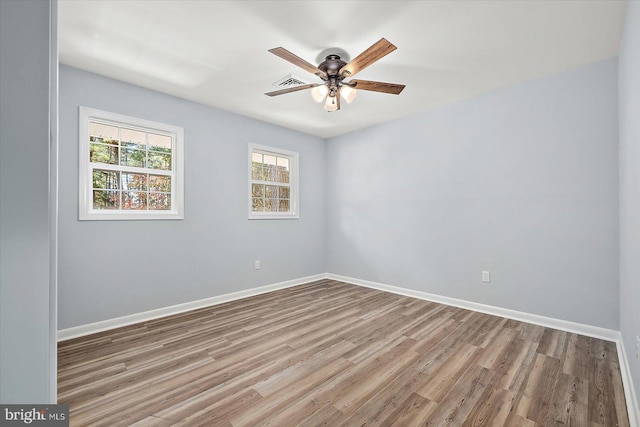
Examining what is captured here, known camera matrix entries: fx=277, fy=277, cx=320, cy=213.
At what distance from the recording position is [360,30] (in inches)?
86.0

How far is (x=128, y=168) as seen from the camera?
10.2 ft

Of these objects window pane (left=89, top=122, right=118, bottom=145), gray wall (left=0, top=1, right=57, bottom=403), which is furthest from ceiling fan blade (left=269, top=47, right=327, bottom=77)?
window pane (left=89, top=122, right=118, bottom=145)

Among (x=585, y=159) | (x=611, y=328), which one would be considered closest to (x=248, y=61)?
(x=585, y=159)

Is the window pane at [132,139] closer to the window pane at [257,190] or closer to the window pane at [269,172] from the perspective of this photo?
the window pane at [257,190]

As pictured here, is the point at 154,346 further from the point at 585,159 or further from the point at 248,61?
the point at 585,159

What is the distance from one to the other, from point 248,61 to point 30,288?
2.58 metres

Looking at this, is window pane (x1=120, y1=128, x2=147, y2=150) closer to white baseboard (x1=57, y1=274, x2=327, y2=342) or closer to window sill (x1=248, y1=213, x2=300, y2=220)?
window sill (x1=248, y1=213, x2=300, y2=220)

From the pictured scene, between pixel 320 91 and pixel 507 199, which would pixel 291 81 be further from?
pixel 507 199

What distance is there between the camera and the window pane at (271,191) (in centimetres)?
447

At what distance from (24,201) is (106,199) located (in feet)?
9.49

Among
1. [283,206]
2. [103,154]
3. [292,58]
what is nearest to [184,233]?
[103,154]

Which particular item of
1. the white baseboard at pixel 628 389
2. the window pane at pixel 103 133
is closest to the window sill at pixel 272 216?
the window pane at pixel 103 133

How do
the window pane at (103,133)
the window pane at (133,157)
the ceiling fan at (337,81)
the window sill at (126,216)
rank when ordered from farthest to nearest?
the window pane at (133,157) → the window pane at (103,133) → the window sill at (126,216) → the ceiling fan at (337,81)

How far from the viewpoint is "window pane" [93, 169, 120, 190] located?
2.91 metres
